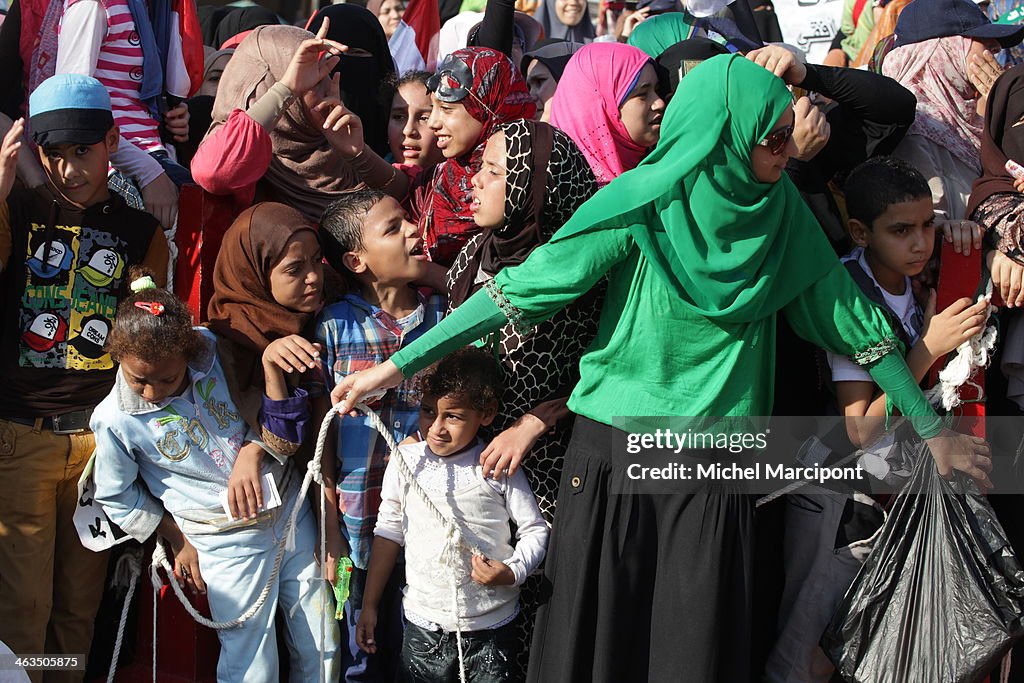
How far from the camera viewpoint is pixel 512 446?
3.14 metres

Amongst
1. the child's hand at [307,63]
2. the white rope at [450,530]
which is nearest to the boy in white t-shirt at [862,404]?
the white rope at [450,530]

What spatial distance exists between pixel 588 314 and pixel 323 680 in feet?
4.85

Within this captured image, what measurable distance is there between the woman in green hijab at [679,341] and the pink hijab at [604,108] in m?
0.81

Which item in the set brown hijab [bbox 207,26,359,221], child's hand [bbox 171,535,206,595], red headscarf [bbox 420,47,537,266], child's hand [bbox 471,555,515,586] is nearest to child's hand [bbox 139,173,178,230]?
brown hijab [bbox 207,26,359,221]

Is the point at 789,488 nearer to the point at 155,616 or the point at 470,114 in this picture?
the point at 470,114

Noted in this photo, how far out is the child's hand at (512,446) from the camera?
3129 millimetres

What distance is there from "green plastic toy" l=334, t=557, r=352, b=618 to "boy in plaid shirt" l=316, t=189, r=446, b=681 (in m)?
0.09

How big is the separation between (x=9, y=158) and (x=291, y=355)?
1.12 meters

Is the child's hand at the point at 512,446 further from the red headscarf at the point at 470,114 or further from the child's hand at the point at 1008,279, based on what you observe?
the child's hand at the point at 1008,279

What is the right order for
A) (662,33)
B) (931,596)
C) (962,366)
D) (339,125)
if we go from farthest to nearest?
(662,33) < (339,125) < (962,366) < (931,596)

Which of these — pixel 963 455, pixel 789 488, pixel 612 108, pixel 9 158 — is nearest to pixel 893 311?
pixel 963 455

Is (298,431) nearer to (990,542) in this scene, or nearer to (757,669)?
(757,669)

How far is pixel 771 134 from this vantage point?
2.78 m

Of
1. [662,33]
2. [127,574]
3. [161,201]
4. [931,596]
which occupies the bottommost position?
[127,574]
